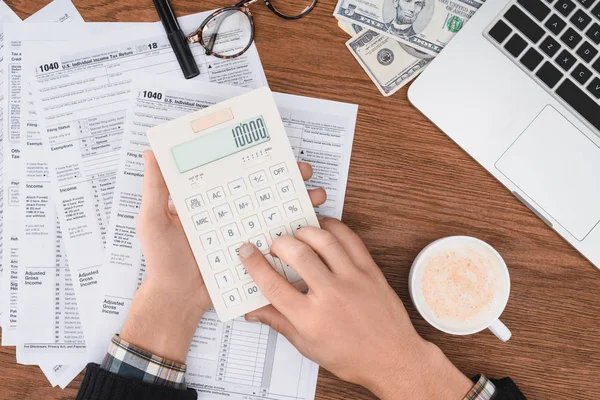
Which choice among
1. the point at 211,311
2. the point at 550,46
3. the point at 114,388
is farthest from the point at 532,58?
the point at 114,388

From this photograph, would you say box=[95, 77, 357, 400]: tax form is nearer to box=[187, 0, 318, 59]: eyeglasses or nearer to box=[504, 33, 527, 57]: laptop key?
box=[187, 0, 318, 59]: eyeglasses

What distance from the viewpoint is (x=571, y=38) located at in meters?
0.59

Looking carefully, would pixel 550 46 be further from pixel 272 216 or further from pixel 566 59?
pixel 272 216

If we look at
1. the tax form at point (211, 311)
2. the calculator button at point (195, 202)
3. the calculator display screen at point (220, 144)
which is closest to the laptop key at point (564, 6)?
the tax form at point (211, 311)

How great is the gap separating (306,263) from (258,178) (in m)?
0.12

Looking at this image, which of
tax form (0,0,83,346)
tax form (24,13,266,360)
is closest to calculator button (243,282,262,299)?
tax form (24,13,266,360)

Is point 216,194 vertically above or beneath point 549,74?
beneath

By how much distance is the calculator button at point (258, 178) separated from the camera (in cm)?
57

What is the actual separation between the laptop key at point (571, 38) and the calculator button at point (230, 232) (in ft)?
1.47

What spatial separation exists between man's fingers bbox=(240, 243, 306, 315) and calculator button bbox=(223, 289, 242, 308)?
1.5 inches

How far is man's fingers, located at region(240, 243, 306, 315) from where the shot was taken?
525 mm

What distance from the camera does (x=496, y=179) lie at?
0.64 m

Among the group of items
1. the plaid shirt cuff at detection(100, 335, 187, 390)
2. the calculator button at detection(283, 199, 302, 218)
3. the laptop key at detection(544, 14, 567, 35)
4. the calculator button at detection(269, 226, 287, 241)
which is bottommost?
the plaid shirt cuff at detection(100, 335, 187, 390)

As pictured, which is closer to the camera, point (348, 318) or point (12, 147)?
point (348, 318)
